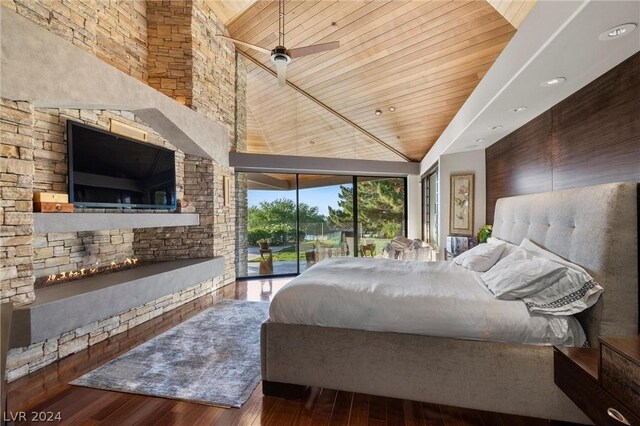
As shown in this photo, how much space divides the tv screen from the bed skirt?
2.58 m

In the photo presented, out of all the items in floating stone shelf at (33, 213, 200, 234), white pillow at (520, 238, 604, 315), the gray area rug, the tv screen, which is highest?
the tv screen

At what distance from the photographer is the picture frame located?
182 inches

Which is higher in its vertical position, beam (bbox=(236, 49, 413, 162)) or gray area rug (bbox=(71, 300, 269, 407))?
beam (bbox=(236, 49, 413, 162))

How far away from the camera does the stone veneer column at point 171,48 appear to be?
4355 mm

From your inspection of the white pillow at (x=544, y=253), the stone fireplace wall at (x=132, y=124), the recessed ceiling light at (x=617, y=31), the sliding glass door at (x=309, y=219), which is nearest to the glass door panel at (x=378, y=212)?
the sliding glass door at (x=309, y=219)

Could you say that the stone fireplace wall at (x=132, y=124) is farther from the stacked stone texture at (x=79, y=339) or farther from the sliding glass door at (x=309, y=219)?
the sliding glass door at (x=309, y=219)

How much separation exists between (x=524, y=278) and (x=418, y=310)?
71cm

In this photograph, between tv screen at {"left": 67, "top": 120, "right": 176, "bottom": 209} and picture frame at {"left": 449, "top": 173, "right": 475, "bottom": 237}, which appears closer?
tv screen at {"left": 67, "top": 120, "right": 176, "bottom": 209}

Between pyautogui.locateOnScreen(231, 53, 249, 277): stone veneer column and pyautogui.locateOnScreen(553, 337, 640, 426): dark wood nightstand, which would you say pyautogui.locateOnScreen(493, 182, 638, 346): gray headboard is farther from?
pyautogui.locateOnScreen(231, 53, 249, 277): stone veneer column

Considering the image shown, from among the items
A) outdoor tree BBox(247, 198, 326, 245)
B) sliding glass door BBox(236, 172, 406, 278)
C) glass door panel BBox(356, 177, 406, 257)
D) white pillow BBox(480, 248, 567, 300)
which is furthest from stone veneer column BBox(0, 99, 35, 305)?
glass door panel BBox(356, 177, 406, 257)

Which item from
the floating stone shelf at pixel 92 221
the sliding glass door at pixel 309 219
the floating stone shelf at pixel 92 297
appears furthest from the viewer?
the sliding glass door at pixel 309 219

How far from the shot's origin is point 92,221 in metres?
2.89

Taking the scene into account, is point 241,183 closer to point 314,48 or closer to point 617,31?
point 314,48

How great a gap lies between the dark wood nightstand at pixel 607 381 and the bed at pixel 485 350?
247mm
